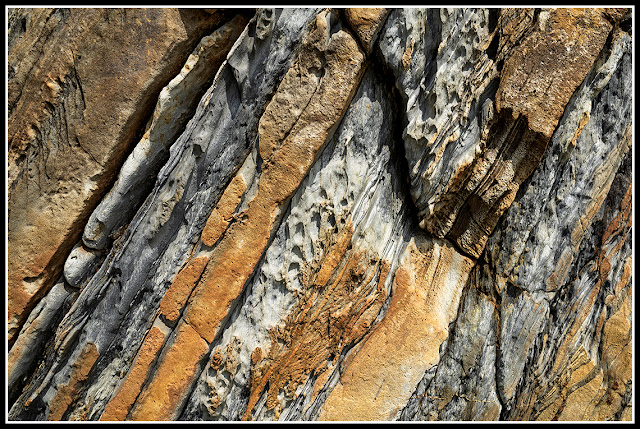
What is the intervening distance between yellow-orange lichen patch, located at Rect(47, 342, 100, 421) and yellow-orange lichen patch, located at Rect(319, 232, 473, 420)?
5.73 feet

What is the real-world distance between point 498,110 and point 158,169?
2.42 m

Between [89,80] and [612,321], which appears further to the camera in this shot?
[612,321]

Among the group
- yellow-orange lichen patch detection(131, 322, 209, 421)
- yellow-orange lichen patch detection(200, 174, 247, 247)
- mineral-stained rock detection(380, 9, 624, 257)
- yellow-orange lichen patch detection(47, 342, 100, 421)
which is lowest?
yellow-orange lichen patch detection(47, 342, 100, 421)

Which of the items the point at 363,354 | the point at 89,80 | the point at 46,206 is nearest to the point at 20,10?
the point at 89,80

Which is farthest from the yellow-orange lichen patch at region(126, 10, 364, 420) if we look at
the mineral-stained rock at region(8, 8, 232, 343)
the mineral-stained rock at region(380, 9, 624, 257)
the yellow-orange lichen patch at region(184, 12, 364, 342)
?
the mineral-stained rock at region(8, 8, 232, 343)

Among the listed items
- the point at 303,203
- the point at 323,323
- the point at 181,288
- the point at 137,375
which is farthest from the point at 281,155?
the point at 137,375

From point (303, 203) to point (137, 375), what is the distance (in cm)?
169

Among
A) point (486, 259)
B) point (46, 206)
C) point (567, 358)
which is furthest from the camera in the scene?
point (567, 358)

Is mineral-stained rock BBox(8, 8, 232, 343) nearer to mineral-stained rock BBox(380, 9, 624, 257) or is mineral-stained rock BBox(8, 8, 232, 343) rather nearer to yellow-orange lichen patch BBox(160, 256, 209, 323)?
yellow-orange lichen patch BBox(160, 256, 209, 323)

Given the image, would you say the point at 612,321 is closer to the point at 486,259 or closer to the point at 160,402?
the point at 486,259

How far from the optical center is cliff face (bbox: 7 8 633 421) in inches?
104

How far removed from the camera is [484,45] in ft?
9.10

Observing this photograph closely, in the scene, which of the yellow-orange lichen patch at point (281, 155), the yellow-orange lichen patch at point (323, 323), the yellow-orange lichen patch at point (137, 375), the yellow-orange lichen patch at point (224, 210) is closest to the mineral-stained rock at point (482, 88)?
the yellow-orange lichen patch at point (281, 155)

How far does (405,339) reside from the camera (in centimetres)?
306
